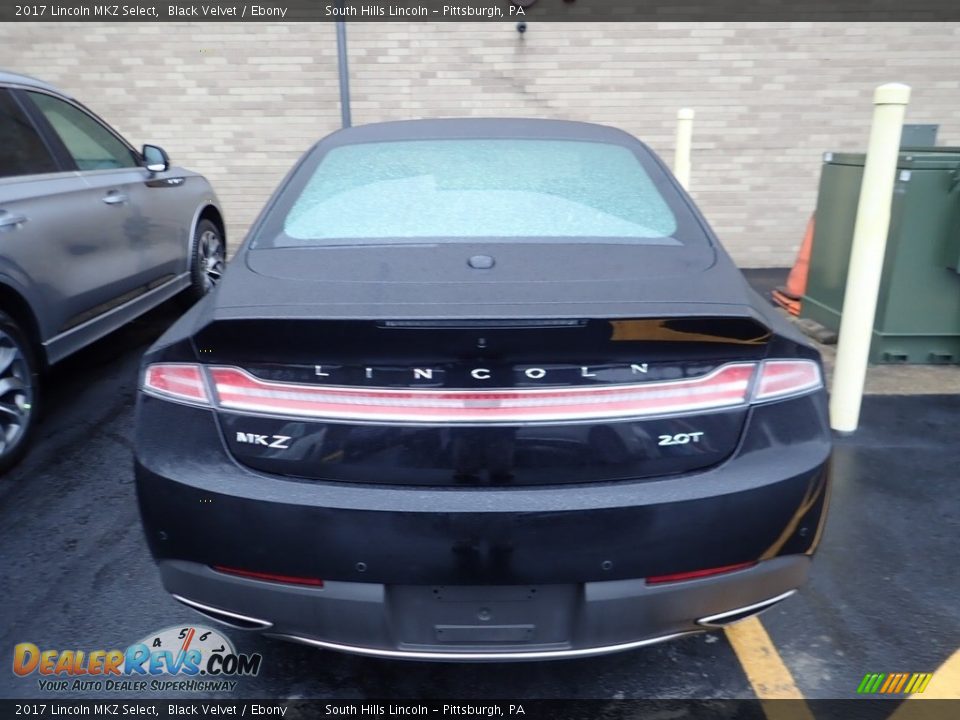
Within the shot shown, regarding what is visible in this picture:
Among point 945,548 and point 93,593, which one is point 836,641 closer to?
point 945,548

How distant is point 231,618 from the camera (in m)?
1.79

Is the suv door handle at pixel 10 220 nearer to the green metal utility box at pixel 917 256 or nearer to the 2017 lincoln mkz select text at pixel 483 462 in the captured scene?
the 2017 lincoln mkz select text at pixel 483 462

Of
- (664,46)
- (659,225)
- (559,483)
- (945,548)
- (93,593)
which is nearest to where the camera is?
(559,483)

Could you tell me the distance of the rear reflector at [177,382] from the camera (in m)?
1.74

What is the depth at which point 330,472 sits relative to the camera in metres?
1.68

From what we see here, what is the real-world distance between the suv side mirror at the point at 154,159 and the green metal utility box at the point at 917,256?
4.83 metres

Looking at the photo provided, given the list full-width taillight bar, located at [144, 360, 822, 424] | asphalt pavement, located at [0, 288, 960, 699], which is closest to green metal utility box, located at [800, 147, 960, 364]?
asphalt pavement, located at [0, 288, 960, 699]

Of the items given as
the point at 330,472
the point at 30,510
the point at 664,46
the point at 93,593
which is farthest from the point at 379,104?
the point at 330,472

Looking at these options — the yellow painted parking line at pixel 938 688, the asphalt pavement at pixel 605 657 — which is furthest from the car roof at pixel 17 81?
the yellow painted parking line at pixel 938 688

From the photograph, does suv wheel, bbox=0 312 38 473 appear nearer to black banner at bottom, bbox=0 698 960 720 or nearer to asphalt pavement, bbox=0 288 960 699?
asphalt pavement, bbox=0 288 960 699

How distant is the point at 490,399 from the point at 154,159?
4254mm
